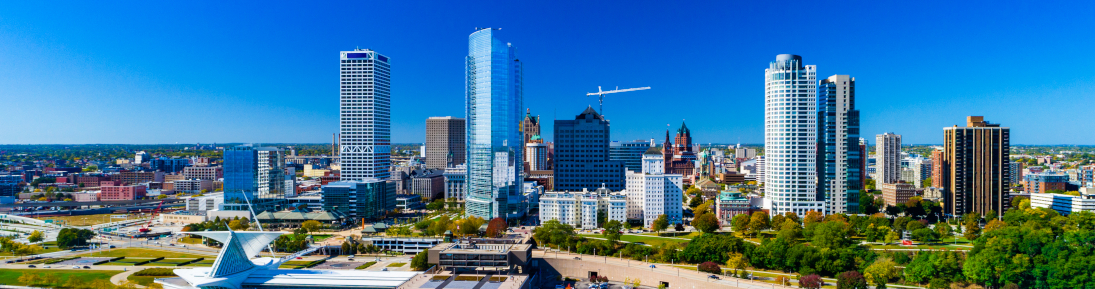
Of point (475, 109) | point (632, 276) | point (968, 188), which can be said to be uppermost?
point (475, 109)

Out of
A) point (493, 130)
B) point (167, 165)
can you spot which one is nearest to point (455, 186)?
point (493, 130)

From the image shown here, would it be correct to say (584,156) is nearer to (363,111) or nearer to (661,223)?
(661,223)

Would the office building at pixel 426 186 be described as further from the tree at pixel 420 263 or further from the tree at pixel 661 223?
the tree at pixel 420 263

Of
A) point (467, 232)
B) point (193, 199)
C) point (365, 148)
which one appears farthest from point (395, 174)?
point (467, 232)

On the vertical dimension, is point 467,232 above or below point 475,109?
below

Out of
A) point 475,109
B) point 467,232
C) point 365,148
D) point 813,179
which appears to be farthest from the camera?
point 365,148

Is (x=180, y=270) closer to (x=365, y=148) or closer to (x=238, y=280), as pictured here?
(x=238, y=280)

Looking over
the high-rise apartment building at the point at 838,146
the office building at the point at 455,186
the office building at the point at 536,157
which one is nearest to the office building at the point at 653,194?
the high-rise apartment building at the point at 838,146
